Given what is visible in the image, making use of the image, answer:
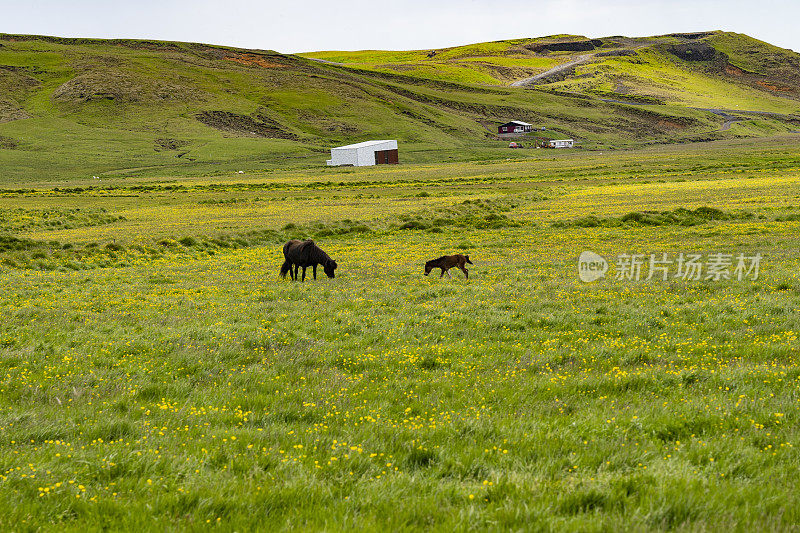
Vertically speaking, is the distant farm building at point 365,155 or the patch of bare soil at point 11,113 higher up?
the patch of bare soil at point 11,113

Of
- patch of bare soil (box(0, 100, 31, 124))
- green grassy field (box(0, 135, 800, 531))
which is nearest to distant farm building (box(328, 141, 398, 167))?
patch of bare soil (box(0, 100, 31, 124))

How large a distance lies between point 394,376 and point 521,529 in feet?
16.5

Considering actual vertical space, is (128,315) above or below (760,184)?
below

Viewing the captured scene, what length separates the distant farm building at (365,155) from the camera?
14538 centimetres

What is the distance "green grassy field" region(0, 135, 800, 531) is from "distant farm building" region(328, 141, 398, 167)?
125m

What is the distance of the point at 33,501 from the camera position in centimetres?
492

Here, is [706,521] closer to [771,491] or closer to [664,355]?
[771,491]

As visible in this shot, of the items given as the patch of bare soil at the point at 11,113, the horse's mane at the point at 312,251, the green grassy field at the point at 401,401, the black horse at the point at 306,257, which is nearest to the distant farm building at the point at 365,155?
the black horse at the point at 306,257

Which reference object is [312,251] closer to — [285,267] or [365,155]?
[285,267]

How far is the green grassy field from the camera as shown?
15.9ft

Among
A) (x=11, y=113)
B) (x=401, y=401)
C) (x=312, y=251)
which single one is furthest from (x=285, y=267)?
(x=11, y=113)

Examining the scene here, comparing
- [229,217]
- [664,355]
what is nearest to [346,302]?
[664,355]

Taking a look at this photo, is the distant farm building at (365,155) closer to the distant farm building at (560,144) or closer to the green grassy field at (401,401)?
the distant farm building at (560,144)

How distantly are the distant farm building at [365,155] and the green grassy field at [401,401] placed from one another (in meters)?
125
